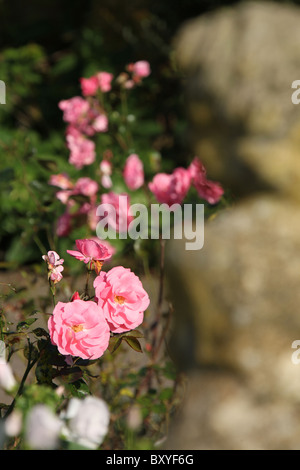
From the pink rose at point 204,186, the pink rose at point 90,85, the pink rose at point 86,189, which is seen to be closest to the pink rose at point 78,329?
the pink rose at point 204,186

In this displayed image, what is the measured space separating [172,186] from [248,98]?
0.38m

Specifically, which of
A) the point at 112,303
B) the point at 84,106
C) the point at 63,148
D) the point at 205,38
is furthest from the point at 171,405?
the point at 63,148

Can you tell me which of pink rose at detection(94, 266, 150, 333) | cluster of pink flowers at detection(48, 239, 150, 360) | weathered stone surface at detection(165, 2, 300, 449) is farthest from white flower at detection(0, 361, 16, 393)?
weathered stone surface at detection(165, 2, 300, 449)

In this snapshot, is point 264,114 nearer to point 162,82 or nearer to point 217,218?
point 217,218

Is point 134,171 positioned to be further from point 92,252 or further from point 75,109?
point 92,252

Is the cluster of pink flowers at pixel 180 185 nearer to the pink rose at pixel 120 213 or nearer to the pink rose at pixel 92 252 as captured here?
the pink rose at pixel 120 213

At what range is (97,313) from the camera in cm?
122

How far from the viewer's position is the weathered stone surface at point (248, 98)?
2.01m

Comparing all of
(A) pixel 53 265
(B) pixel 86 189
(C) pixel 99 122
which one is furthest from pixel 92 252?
(C) pixel 99 122

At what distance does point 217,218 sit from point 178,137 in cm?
257

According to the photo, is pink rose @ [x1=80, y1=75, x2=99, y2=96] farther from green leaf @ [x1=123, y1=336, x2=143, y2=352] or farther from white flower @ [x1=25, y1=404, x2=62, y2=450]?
white flower @ [x1=25, y1=404, x2=62, y2=450]

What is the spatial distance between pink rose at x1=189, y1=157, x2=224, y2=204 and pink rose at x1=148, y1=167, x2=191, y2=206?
3cm

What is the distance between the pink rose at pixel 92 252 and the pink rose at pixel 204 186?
0.77m
